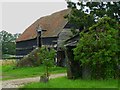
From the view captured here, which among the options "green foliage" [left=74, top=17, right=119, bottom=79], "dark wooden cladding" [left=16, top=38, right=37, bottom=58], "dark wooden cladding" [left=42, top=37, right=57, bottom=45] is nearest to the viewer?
"green foliage" [left=74, top=17, right=119, bottom=79]

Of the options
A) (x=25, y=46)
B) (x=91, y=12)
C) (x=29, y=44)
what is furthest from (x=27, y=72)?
(x=25, y=46)

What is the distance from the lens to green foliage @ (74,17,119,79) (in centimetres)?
1756

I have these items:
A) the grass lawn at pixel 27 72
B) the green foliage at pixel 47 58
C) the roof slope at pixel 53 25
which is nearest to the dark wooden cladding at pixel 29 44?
the roof slope at pixel 53 25

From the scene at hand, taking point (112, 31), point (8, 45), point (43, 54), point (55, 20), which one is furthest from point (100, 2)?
point (8, 45)

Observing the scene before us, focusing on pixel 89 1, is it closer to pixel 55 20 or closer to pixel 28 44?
pixel 55 20

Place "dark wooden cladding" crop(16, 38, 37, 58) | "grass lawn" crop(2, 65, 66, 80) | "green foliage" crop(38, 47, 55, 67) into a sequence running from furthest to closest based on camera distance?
"dark wooden cladding" crop(16, 38, 37, 58) < "grass lawn" crop(2, 65, 66, 80) < "green foliage" crop(38, 47, 55, 67)

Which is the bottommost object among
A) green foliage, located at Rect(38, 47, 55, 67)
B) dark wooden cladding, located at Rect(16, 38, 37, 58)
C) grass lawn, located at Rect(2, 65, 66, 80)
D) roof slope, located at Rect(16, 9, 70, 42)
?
grass lawn, located at Rect(2, 65, 66, 80)

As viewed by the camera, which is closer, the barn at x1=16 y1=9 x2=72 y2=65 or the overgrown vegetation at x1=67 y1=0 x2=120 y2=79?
the overgrown vegetation at x1=67 y1=0 x2=120 y2=79

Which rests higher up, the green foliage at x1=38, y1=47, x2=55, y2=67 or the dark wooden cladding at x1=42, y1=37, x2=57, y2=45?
the dark wooden cladding at x1=42, y1=37, x2=57, y2=45

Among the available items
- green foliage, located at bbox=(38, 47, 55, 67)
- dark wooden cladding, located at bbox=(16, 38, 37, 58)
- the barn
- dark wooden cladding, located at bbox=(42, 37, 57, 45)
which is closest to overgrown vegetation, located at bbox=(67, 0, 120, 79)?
green foliage, located at bbox=(38, 47, 55, 67)

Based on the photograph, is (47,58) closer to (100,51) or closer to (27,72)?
(100,51)

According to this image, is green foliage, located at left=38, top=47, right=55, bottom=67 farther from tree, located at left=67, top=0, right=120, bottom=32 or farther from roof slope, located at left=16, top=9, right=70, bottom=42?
roof slope, located at left=16, top=9, right=70, bottom=42

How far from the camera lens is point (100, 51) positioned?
17.7 m

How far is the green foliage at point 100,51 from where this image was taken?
17562 mm
